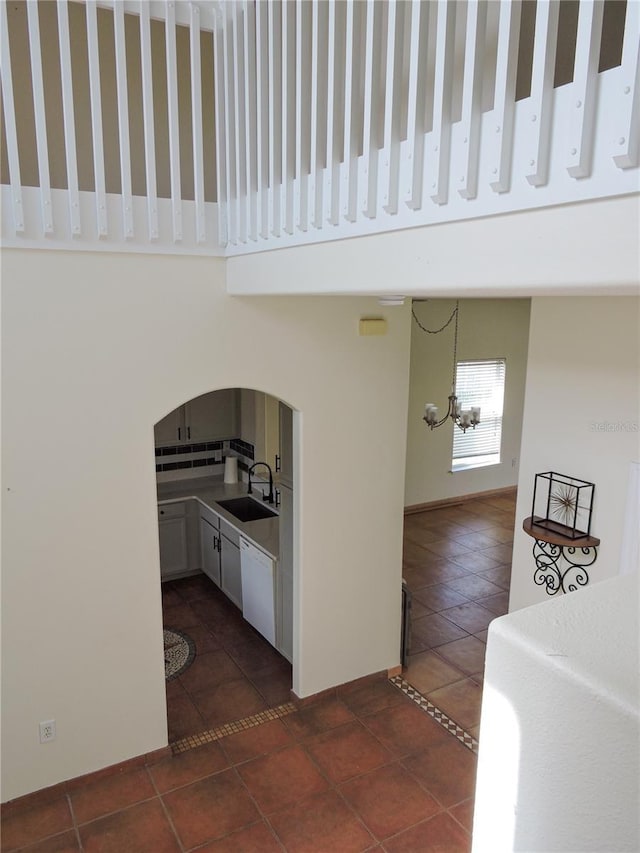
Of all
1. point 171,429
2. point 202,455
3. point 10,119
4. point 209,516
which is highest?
point 10,119

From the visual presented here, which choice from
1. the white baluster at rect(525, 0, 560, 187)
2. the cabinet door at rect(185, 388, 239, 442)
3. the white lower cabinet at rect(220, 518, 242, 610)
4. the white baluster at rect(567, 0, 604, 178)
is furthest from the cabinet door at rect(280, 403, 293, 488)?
the white baluster at rect(567, 0, 604, 178)

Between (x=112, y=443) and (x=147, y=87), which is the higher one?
(x=147, y=87)

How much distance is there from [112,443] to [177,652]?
7.76ft

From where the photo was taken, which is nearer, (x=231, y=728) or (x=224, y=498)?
(x=231, y=728)

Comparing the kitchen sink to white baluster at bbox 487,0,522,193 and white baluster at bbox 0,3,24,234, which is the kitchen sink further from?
white baluster at bbox 487,0,522,193

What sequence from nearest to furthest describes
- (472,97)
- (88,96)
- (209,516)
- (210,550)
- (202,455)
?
(472,97)
(88,96)
(209,516)
(210,550)
(202,455)

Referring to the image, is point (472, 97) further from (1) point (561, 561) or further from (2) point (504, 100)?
(1) point (561, 561)

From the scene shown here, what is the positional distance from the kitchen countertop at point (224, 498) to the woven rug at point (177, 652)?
96 cm

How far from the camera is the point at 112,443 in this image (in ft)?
11.0

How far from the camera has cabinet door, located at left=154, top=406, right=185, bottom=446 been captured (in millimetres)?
6277

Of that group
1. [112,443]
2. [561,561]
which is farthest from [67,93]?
[561,561]

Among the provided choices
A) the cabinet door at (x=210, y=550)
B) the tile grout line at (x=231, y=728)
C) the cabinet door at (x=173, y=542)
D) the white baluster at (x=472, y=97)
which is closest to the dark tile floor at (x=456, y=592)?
the tile grout line at (x=231, y=728)

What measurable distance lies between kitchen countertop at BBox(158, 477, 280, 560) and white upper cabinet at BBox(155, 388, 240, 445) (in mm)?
444

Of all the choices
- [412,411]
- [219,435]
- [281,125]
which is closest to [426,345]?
[412,411]
